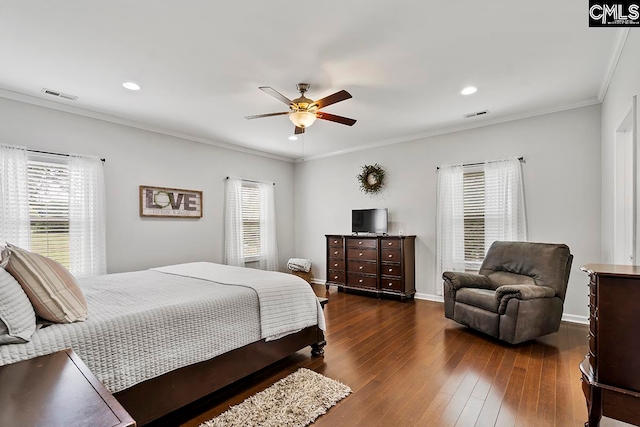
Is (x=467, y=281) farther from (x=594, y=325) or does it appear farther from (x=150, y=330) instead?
(x=150, y=330)

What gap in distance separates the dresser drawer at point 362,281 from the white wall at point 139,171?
2.29 metres

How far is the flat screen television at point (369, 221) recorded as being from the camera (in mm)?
5350

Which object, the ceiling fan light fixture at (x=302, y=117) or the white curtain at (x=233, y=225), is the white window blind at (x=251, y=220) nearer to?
the white curtain at (x=233, y=225)

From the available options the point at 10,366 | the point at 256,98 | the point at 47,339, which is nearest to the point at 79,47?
the point at 256,98

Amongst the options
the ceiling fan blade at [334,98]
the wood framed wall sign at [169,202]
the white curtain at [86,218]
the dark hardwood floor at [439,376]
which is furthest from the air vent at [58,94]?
the dark hardwood floor at [439,376]

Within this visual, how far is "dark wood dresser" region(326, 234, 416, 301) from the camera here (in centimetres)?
494

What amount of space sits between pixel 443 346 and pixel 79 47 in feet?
13.8

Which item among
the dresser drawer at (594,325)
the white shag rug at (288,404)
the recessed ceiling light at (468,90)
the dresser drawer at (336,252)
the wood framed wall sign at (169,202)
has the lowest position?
the white shag rug at (288,404)

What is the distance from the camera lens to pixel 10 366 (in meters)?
1.19

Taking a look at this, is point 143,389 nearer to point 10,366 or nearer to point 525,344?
point 10,366

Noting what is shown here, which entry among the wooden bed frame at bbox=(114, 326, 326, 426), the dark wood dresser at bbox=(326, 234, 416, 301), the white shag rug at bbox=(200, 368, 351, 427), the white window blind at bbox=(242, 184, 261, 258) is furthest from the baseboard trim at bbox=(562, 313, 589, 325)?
the white window blind at bbox=(242, 184, 261, 258)

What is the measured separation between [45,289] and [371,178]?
472 centimetres

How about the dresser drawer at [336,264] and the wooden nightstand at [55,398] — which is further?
the dresser drawer at [336,264]

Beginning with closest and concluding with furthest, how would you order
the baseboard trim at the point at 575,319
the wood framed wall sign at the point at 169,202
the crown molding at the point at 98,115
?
the crown molding at the point at 98,115 → the baseboard trim at the point at 575,319 → the wood framed wall sign at the point at 169,202
